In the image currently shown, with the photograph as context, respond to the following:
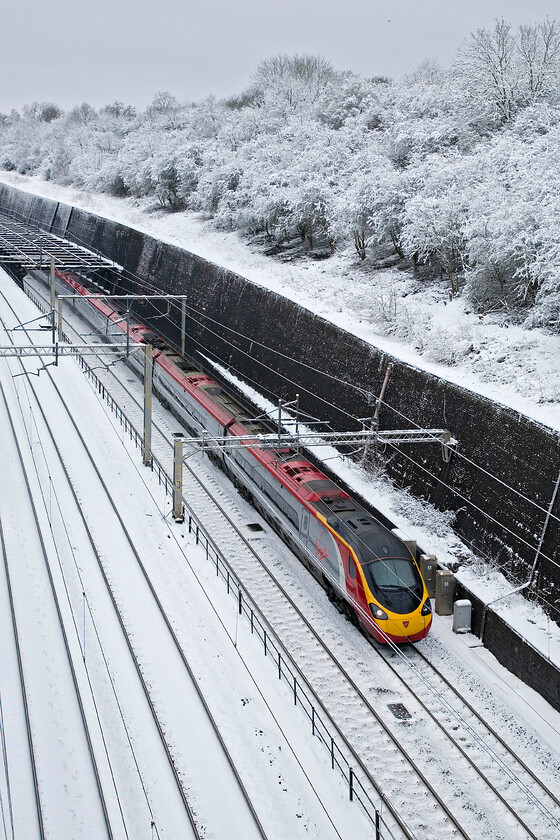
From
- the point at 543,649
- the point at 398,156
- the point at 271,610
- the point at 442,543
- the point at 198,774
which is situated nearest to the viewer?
the point at 198,774

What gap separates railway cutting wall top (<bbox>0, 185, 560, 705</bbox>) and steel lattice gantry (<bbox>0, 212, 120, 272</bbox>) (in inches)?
170

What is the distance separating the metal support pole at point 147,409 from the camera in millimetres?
21453

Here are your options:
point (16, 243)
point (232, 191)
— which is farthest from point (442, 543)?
point (16, 243)

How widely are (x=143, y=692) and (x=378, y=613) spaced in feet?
14.5

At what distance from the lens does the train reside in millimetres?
14234

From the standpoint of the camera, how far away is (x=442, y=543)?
55.9 ft

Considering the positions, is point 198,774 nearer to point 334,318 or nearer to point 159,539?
point 159,539

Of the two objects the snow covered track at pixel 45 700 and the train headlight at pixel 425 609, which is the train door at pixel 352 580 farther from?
the snow covered track at pixel 45 700

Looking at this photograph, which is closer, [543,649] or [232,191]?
[543,649]

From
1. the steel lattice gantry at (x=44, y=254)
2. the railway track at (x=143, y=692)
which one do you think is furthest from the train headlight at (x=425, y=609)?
the steel lattice gantry at (x=44, y=254)

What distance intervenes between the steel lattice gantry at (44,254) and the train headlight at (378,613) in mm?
26493

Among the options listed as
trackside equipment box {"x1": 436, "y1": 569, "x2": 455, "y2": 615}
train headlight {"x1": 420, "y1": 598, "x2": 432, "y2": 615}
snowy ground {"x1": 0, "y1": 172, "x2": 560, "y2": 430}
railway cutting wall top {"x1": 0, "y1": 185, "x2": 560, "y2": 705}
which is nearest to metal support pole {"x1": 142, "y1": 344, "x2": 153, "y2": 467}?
railway cutting wall top {"x1": 0, "y1": 185, "x2": 560, "y2": 705}

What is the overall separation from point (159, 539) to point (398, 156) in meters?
23.0

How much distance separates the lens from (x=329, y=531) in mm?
15625
